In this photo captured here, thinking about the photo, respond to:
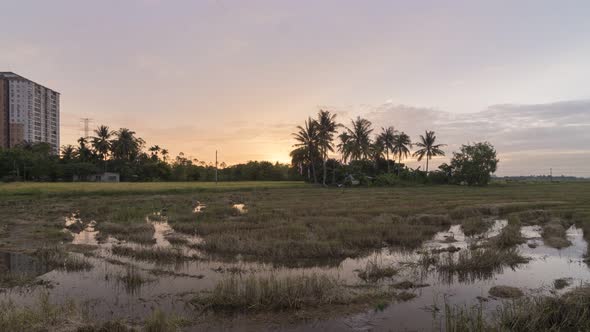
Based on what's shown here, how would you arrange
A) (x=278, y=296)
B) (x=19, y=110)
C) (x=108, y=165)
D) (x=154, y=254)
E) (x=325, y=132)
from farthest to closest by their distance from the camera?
(x=19, y=110), (x=108, y=165), (x=325, y=132), (x=154, y=254), (x=278, y=296)

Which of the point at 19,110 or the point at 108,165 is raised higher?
the point at 19,110

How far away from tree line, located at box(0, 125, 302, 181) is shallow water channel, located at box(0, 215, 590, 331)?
Result: 2062 inches

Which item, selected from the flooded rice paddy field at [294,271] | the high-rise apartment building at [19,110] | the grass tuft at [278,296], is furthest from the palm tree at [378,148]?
the high-rise apartment building at [19,110]

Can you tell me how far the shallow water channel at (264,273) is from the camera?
5.92m

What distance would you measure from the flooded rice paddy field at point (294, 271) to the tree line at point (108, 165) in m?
49.4

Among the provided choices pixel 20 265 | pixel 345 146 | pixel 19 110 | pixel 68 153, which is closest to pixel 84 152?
pixel 68 153

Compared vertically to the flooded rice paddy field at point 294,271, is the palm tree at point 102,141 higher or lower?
higher

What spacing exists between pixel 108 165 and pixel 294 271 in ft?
249

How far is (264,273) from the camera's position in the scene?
855cm

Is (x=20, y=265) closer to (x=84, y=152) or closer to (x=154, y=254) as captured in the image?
(x=154, y=254)

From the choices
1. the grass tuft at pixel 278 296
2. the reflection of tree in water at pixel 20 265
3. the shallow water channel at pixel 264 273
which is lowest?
the shallow water channel at pixel 264 273

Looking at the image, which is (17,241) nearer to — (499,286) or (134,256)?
(134,256)

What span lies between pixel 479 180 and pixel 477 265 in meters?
56.3

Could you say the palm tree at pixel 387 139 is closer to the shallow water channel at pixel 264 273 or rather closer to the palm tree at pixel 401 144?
the palm tree at pixel 401 144
